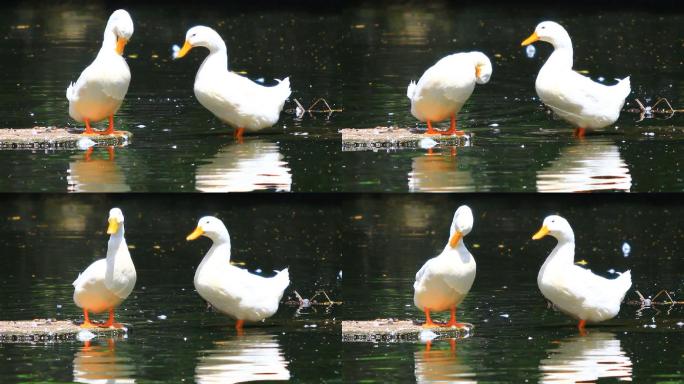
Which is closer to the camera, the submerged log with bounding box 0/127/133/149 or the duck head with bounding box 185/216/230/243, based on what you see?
the duck head with bounding box 185/216/230/243

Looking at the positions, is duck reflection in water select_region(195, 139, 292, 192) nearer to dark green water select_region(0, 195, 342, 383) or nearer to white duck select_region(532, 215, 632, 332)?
dark green water select_region(0, 195, 342, 383)

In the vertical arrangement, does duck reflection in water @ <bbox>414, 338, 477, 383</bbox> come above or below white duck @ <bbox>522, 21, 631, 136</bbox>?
below

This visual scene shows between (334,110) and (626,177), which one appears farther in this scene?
(334,110)

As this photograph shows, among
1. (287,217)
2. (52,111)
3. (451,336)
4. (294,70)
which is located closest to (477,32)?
(294,70)

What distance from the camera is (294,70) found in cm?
1408

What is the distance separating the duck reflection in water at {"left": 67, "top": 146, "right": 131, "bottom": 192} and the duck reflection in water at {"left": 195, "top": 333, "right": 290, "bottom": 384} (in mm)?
1169

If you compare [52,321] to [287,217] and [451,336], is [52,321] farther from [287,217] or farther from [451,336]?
[287,217]

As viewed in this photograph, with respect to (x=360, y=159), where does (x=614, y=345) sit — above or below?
below

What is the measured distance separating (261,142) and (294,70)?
2705 mm

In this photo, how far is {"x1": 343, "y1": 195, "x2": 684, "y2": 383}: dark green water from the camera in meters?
9.43

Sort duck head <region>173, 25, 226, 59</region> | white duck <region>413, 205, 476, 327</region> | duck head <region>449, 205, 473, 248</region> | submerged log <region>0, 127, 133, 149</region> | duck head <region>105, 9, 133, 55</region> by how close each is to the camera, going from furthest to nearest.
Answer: submerged log <region>0, 127, 133, 149</region> < duck head <region>173, 25, 226, 59</region> < duck head <region>105, 9, 133, 55</region> < white duck <region>413, 205, 476, 327</region> < duck head <region>449, 205, 473, 248</region>

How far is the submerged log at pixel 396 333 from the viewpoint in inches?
395

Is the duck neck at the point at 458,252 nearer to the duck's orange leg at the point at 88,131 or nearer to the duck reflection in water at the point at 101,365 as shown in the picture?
the duck reflection in water at the point at 101,365

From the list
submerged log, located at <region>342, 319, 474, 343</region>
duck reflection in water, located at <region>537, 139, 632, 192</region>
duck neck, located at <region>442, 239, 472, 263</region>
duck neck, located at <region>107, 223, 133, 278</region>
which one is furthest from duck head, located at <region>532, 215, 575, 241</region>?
duck neck, located at <region>107, 223, 133, 278</region>
